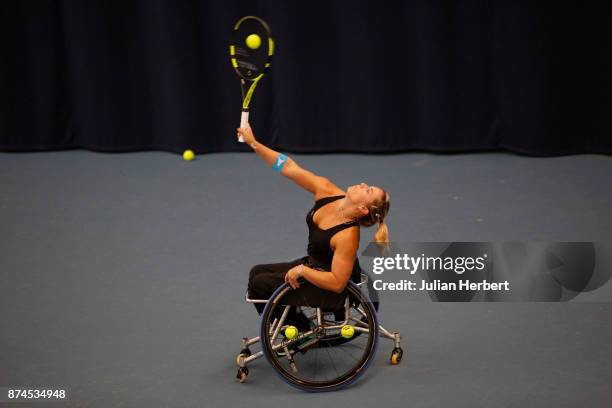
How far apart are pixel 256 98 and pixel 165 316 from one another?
2578 millimetres

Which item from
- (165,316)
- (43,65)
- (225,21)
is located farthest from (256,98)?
(165,316)

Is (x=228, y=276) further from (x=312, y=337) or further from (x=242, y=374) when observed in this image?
(x=312, y=337)

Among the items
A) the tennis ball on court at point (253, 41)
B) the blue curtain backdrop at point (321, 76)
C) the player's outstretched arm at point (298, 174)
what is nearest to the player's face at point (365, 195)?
the player's outstretched arm at point (298, 174)

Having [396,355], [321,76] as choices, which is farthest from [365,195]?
[321,76]

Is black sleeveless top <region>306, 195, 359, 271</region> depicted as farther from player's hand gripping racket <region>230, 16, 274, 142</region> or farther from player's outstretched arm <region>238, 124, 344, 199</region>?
player's hand gripping racket <region>230, 16, 274, 142</region>

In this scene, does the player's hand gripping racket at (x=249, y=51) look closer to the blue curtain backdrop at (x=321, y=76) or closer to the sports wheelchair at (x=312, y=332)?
the sports wheelchair at (x=312, y=332)

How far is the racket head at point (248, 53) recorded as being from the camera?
4.27m

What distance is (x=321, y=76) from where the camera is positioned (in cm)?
659

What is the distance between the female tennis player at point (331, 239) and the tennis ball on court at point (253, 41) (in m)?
0.78

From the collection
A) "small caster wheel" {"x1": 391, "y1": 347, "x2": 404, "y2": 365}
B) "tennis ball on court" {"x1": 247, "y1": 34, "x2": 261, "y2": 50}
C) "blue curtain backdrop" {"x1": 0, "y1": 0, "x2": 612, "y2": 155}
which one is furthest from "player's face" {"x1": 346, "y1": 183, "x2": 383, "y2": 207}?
"blue curtain backdrop" {"x1": 0, "y1": 0, "x2": 612, "y2": 155}

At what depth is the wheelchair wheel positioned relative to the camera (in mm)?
3684

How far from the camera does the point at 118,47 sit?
6.78m

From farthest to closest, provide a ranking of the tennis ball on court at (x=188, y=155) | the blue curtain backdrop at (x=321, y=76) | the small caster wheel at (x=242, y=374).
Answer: the tennis ball on court at (x=188, y=155) → the blue curtain backdrop at (x=321, y=76) → the small caster wheel at (x=242, y=374)

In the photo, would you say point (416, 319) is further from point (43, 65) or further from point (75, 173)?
point (43, 65)
